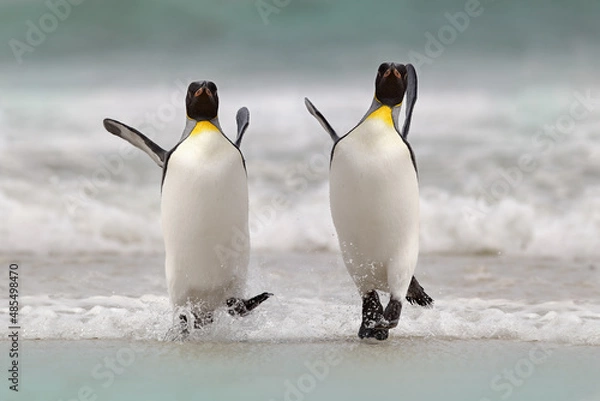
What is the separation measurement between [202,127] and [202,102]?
9cm

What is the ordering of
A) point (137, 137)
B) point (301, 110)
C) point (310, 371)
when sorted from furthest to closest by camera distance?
point (301, 110), point (137, 137), point (310, 371)

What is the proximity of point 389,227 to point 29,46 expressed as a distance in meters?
8.91

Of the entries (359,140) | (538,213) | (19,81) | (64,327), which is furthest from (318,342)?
(19,81)

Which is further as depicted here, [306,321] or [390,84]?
[306,321]

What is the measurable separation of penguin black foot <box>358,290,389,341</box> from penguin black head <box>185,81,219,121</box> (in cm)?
91

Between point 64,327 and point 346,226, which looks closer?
point 346,226

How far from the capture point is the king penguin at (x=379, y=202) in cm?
373

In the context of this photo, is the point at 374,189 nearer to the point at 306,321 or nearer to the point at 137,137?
the point at 306,321

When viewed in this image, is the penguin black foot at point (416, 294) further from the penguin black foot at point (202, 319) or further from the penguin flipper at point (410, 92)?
the penguin black foot at point (202, 319)

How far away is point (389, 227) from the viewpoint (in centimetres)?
376

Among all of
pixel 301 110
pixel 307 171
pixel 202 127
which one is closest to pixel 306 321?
Answer: pixel 202 127

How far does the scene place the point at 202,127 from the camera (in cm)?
381

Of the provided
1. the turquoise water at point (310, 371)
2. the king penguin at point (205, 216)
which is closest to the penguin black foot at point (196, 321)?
the king penguin at point (205, 216)

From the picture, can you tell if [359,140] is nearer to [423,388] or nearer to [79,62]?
[423,388]
